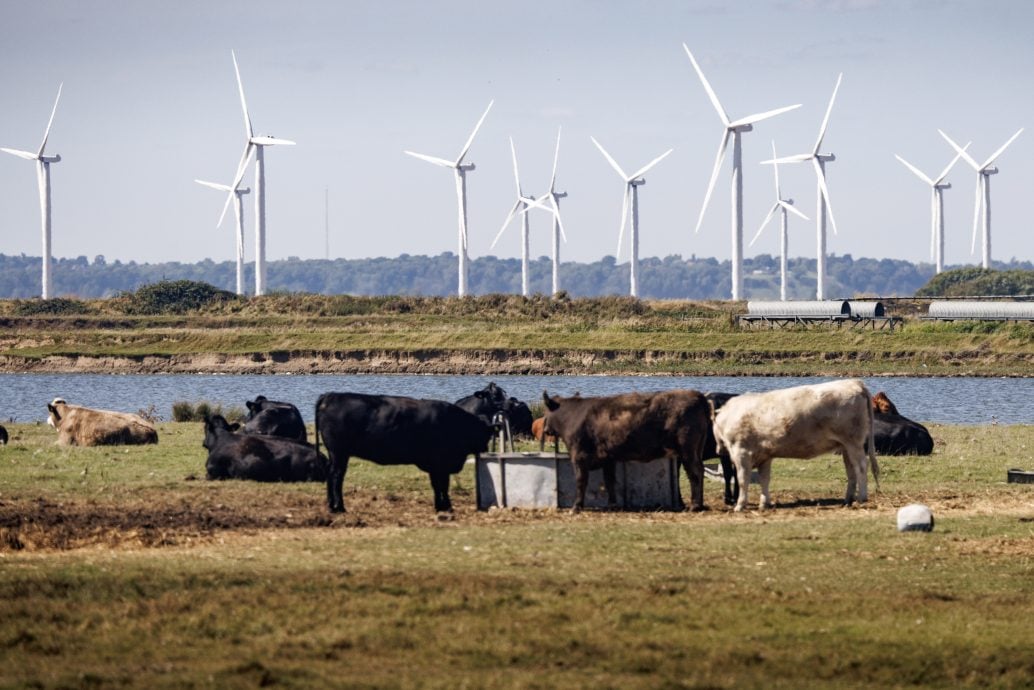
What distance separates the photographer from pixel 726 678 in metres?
12.4

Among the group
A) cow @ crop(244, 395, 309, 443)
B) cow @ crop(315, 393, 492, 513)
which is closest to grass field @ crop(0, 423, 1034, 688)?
cow @ crop(315, 393, 492, 513)

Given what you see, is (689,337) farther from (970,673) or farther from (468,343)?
(970,673)

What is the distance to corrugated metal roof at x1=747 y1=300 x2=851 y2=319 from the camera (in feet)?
315

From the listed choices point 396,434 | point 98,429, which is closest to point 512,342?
point 98,429

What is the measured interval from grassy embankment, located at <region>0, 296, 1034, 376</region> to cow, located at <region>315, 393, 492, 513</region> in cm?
5587

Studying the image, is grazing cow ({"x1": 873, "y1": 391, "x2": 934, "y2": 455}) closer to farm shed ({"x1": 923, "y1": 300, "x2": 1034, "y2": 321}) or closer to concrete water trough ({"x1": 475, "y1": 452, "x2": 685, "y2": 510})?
concrete water trough ({"x1": 475, "y1": 452, "x2": 685, "y2": 510})

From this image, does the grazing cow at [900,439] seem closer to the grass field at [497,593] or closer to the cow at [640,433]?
the grass field at [497,593]

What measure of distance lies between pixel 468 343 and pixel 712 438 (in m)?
66.1

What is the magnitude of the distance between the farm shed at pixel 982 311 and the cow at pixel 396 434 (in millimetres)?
72796

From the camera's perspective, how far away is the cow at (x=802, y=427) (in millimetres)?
22484

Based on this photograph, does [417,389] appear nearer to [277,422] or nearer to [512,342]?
[512,342]

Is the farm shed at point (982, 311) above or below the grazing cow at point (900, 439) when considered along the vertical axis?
above

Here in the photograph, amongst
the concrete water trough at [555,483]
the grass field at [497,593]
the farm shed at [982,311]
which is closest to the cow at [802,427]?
the grass field at [497,593]

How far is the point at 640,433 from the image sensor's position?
2169cm
